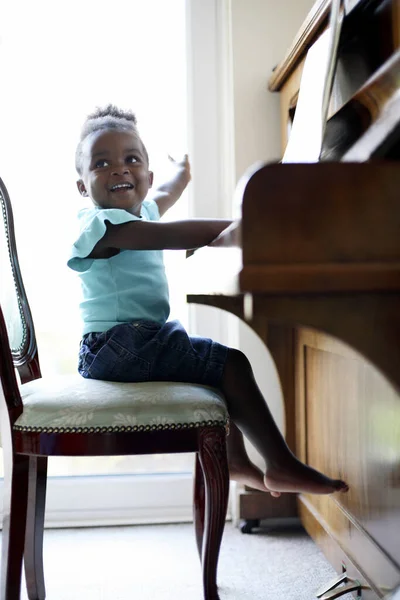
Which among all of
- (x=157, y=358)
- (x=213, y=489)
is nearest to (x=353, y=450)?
(x=213, y=489)

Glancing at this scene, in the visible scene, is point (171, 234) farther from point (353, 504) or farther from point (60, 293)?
point (60, 293)

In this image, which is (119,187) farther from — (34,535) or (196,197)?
(34,535)

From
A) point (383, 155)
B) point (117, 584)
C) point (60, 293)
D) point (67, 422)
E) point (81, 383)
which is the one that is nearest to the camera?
point (383, 155)

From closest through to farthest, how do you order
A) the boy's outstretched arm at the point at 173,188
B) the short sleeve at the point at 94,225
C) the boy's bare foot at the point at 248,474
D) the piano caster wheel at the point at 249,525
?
the short sleeve at the point at 94,225
the boy's bare foot at the point at 248,474
the boy's outstretched arm at the point at 173,188
the piano caster wheel at the point at 249,525

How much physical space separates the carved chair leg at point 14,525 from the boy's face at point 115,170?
645 mm

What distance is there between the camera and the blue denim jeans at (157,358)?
152 cm

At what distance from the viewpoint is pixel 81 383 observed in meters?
1.48

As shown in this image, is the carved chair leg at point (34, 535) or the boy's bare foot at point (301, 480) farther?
the carved chair leg at point (34, 535)

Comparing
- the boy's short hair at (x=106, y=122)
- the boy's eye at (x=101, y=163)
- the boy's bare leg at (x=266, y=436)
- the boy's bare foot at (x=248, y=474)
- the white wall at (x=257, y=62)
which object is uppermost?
the white wall at (x=257, y=62)

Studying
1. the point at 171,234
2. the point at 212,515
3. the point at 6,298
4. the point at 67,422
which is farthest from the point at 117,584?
the point at 171,234

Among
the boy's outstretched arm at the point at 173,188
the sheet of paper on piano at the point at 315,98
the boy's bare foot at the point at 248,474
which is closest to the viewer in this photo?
the sheet of paper on piano at the point at 315,98

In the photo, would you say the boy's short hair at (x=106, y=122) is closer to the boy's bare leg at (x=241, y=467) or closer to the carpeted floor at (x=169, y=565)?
the boy's bare leg at (x=241, y=467)

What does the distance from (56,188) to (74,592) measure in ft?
4.10

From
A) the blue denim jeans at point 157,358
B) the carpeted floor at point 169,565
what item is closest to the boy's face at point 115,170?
the blue denim jeans at point 157,358
